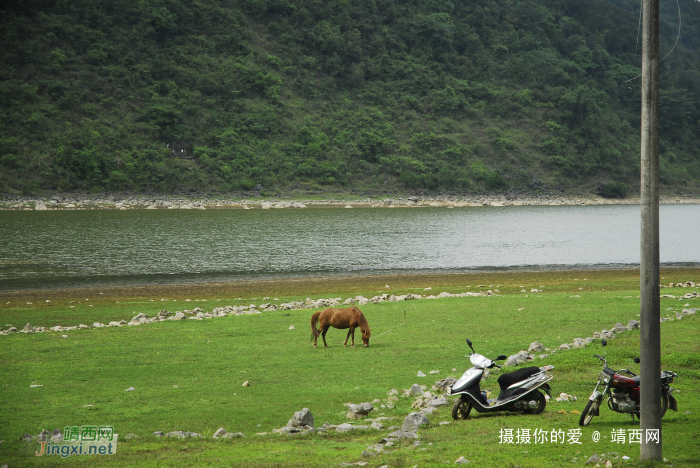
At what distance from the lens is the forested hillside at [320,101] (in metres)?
100

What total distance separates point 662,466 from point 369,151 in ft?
366

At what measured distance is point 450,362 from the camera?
12.9 meters

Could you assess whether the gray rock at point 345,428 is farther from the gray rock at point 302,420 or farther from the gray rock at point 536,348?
the gray rock at point 536,348

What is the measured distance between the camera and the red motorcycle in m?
8.12

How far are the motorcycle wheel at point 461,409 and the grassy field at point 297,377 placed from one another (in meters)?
0.17

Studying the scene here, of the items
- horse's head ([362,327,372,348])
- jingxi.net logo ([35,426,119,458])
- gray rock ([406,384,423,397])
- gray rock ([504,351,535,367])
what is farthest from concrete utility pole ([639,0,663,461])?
horse's head ([362,327,372,348])

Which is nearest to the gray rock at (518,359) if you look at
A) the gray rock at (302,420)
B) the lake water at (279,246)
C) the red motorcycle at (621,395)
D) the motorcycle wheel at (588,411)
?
A: the red motorcycle at (621,395)

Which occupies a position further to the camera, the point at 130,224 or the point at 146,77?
the point at 146,77

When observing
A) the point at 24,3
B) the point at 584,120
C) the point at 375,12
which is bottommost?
the point at 584,120

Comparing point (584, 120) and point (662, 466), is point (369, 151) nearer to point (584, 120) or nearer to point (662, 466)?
point (584, 120)

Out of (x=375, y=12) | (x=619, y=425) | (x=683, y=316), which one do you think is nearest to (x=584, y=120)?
(x=375, y=12)

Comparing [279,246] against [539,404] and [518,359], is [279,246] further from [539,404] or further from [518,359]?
[539,404]

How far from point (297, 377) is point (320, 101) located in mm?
118890

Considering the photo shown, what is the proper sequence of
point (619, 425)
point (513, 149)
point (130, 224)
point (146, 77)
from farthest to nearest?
point (513, 149)
point (146, 77)
point (130, 224)
point (619, 425)
